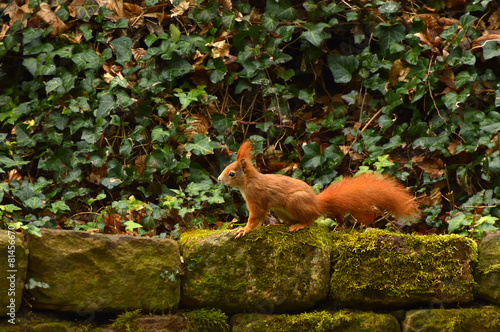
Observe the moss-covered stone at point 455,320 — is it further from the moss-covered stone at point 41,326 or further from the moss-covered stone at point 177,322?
the moss-covered stone at point 41,326

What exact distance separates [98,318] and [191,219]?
1.13m

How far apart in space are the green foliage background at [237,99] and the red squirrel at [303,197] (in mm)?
814

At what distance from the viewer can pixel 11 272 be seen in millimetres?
3170

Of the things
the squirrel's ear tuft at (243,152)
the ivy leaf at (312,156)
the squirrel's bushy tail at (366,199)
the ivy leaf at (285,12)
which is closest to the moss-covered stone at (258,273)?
the squirrel's bushy tail at (366,199)

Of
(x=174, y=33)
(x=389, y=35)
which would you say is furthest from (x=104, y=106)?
Answer: (x=389, y=35)

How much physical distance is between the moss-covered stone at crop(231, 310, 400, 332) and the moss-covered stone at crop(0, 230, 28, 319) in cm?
126

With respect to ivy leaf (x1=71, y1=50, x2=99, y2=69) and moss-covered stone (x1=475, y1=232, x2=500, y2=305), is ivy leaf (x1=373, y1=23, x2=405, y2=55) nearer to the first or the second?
moss-covered stone (x1=475, y1=232, x2=500, y2=305)

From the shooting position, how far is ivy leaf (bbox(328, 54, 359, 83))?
486 centimetres

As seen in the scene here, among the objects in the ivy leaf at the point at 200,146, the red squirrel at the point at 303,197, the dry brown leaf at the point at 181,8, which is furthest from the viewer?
the dry brown leaf at the point at 181,8

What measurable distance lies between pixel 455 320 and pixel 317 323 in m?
0.82

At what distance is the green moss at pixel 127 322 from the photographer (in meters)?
3.35

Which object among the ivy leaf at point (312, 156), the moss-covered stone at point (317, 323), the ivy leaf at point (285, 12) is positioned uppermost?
the ivy leaf at point (285, 12)

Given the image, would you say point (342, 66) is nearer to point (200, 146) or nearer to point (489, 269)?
point (200, 146)

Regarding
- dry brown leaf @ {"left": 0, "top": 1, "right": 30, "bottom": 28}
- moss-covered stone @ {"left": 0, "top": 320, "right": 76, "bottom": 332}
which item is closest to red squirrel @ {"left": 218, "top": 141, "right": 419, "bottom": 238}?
moss-covered stone @ {"left": 0, "top": 320, "right": 76, "bottom": 332}
